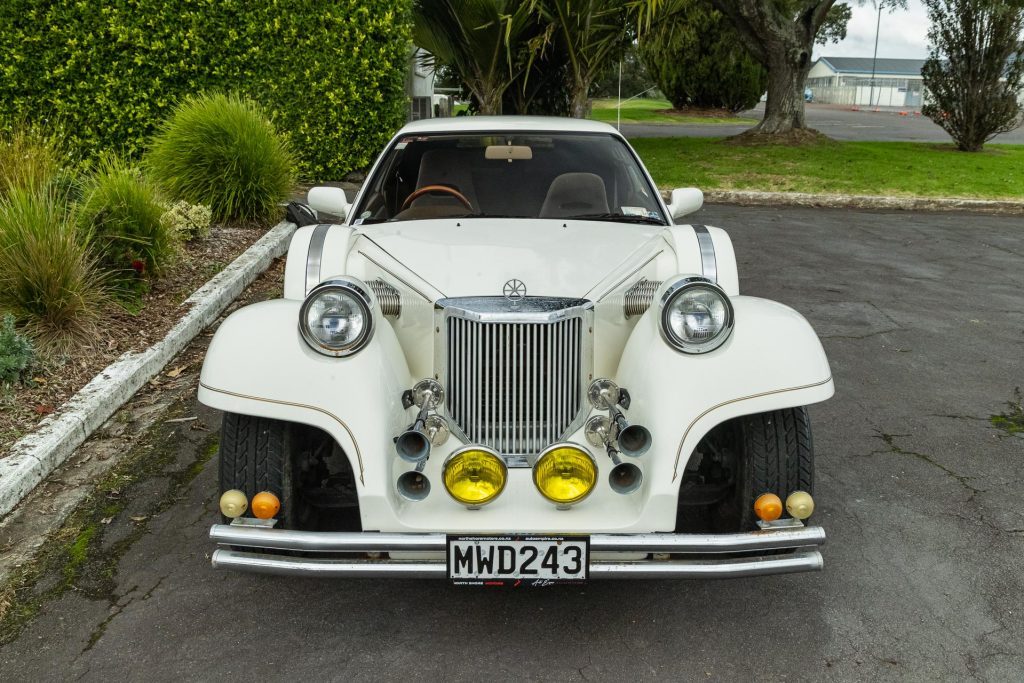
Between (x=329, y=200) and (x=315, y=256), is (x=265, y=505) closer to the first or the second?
(x=315, y=256)

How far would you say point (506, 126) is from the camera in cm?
486

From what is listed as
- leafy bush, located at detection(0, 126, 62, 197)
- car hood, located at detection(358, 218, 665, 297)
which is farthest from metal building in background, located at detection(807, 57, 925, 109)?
car hood, located at detection(358, 218, 665, 297)

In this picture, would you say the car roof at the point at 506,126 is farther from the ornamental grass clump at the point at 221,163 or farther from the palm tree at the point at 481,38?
the palm tree at the point at 481,38

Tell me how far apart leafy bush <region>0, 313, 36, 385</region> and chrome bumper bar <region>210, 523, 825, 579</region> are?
8.74 ft

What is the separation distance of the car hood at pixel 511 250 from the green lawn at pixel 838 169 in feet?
33.5

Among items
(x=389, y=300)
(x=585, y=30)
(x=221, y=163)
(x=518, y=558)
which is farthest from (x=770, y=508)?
(x=585, y=30)

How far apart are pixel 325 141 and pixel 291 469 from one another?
9332 mm

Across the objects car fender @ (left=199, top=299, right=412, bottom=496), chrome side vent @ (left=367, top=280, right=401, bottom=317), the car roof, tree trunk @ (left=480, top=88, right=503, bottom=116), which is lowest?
car fender @ (left=199, top=299, right=412, bottom=496)

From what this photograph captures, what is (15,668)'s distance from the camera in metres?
2.80

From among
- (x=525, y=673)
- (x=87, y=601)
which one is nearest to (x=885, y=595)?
(x=525, y=673)

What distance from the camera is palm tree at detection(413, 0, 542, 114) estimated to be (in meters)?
13.1

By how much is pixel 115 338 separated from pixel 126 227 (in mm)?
1188

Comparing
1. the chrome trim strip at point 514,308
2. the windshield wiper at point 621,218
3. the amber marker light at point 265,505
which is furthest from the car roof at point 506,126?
the amber marker light at point 265,505

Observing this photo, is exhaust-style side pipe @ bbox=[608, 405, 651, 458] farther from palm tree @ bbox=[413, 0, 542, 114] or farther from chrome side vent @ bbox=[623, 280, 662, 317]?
palm tree @ bbox=[413, 0, 542, 114]
